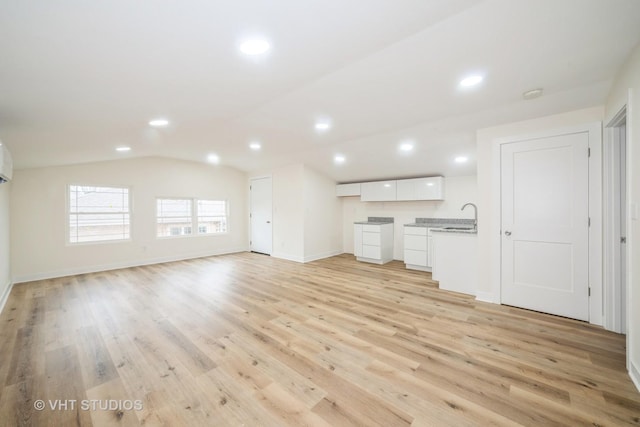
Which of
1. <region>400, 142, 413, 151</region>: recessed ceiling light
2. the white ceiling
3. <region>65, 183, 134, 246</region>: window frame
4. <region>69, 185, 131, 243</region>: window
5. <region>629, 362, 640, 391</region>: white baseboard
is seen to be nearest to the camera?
the white ceiling

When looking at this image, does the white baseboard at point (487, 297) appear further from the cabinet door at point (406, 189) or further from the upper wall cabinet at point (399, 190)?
the cabinet door at point (406, 189)

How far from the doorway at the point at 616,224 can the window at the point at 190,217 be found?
7.17m

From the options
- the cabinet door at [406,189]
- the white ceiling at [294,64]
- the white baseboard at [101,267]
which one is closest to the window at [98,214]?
the white baseboard at [101,267]

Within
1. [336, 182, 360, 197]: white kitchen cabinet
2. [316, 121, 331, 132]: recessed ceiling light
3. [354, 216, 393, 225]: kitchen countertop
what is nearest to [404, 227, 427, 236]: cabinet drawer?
[354, 216, 393, 225]: kitchen countertop

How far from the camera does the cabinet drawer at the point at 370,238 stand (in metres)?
5.78

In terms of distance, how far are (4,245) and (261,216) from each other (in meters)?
4.49

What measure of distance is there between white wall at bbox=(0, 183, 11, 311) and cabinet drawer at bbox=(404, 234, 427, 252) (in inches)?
245

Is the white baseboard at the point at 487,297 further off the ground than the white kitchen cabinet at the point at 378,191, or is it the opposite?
the white kitchen cabinet at the point at 378,191

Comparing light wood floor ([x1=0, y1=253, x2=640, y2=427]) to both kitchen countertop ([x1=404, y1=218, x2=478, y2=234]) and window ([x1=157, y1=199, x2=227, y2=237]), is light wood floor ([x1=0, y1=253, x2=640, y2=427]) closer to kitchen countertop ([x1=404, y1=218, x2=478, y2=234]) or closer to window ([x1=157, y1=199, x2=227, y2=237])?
kitchen countertop ([x1=404, y1=218, x2=478, y2=234])

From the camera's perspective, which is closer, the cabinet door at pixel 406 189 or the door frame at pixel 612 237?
the door frame at pixel 612 237

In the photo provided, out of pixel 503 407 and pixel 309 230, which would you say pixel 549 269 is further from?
pixel 309 230

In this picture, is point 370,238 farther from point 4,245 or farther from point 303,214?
point 4,245

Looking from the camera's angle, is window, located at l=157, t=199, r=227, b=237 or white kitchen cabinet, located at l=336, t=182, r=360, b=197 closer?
window, located at l=157, t=199, r=227, b=237

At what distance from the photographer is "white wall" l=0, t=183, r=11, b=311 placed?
11.7ft
